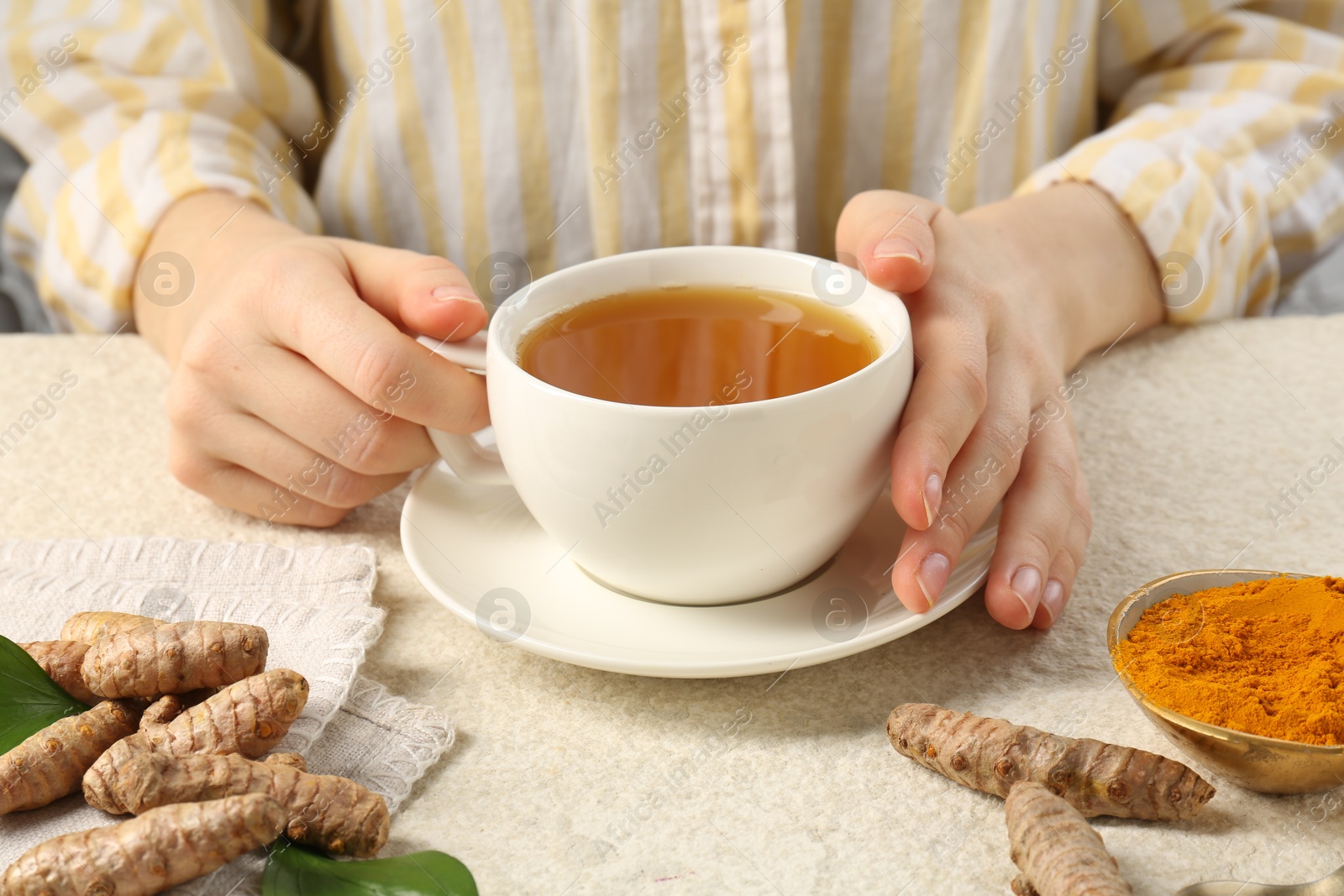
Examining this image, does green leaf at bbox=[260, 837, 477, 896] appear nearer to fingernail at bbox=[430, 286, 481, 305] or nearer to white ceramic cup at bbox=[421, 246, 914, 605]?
white ceramic cup at bbox=[421, 246, 914, 605]

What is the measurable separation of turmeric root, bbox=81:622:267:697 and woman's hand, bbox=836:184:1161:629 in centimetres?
39

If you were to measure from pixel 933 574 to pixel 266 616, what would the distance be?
17.3 inches

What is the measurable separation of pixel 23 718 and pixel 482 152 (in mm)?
784

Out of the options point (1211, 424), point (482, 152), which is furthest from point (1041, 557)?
point (482, 152)

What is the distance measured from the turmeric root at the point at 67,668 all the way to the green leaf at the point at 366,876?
7.8 inches

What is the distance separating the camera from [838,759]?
1.90 ft

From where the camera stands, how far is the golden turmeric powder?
518mm

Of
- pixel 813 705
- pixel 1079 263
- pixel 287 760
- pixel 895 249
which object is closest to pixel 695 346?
pixel 895 249

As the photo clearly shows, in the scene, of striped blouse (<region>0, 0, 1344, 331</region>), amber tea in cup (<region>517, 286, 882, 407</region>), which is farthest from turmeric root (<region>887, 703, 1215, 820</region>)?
striped blouse (<region>0, 0, 1344, 331</region>)

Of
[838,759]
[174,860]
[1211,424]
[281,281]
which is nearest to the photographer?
[174,860]

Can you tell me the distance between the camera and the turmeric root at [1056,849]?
446 mm

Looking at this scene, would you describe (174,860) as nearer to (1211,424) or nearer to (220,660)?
(220,660)

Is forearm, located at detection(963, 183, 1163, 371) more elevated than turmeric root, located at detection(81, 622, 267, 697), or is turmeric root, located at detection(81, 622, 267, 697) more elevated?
turmeric root, located at detection(81, 622, 267, 697)

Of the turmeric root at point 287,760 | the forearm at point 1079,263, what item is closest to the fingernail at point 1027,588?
the forearm at point 1079,263
